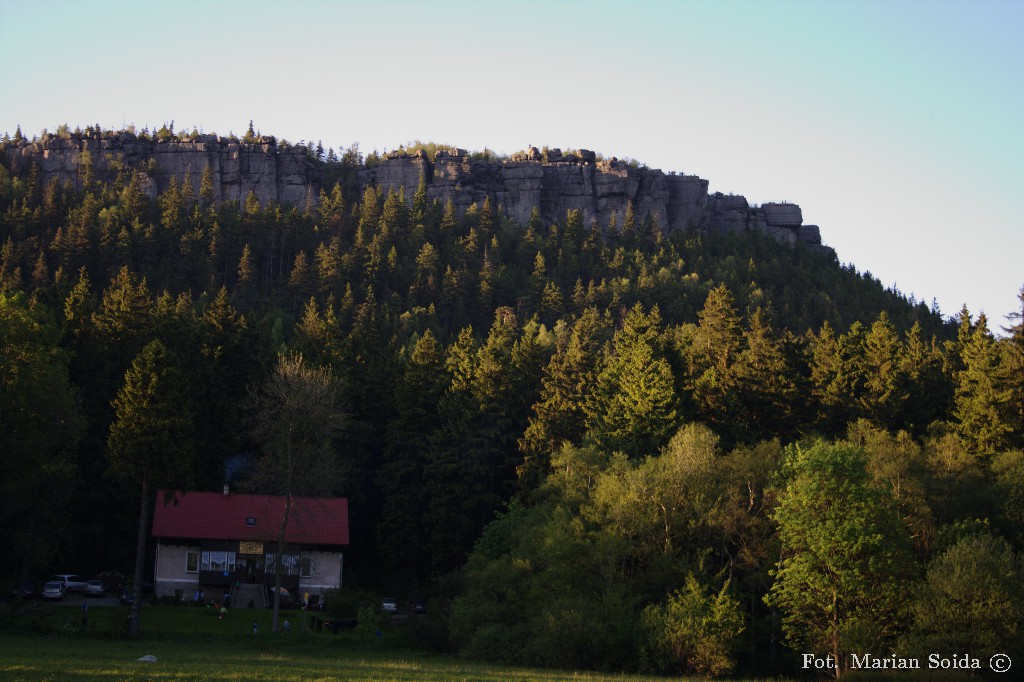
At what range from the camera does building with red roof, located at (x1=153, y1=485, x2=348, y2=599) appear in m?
53.4

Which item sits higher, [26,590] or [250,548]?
[250,548]

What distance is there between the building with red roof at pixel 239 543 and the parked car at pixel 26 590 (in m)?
5.74

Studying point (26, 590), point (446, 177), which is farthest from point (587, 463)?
Result: point (446, 177)

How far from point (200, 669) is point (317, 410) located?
26.1m

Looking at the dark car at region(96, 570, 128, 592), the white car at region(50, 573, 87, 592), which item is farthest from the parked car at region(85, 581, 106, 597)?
the dark car at region(96, 570, 128, 592)

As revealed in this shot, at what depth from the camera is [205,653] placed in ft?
113

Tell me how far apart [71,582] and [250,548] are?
351 inches

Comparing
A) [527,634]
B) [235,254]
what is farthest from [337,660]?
[235,254]

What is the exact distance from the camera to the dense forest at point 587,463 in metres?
37.0

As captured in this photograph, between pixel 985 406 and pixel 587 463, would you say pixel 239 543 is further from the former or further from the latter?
pixel 985 406

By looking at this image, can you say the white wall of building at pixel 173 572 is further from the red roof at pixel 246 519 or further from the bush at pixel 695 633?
the bush at pixel 695 633

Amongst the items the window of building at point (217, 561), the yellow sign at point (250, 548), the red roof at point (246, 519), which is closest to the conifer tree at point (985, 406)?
the red roof at point (246, 519)

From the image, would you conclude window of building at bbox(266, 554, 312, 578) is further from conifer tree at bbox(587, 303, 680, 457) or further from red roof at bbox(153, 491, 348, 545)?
conifer tree at bbox(587, 303, 680, 457)

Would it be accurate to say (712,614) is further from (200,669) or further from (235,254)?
(235,254)
